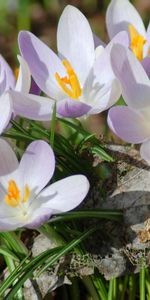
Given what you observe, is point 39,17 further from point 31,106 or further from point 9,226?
point 9,226

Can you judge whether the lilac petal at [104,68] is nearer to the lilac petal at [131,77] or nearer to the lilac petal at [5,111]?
the lilac petal at [131,77]

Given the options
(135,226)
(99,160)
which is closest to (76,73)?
(99,160)

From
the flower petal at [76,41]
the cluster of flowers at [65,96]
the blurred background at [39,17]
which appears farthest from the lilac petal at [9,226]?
the blurred background at [39,17]

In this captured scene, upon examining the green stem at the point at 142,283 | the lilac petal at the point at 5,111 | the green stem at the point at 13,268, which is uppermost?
the lilac petal at the point at 5,111

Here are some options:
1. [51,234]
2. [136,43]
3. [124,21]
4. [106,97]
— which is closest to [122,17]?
[124,21]

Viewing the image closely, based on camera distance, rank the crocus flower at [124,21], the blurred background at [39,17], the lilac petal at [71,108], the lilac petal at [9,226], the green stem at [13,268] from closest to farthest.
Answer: the lilac petal at [9,226] < the lilac petal at [71,108] < the green stem at [13,268] < the crocus flower at [124,21] < the blurred background at [39,17]

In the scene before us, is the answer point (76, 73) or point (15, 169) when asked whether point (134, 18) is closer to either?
point (76, 73)

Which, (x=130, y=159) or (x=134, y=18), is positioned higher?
(x=134, y=18)
